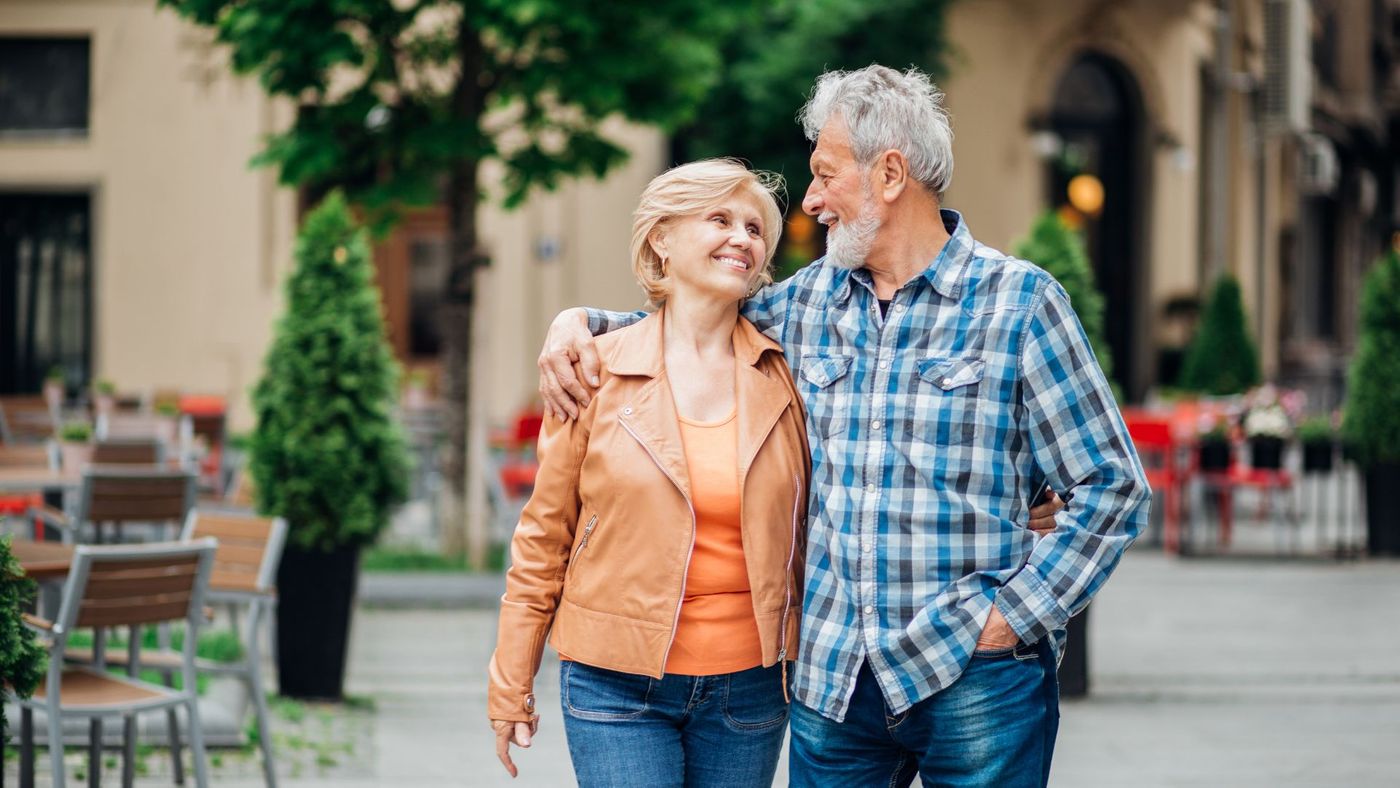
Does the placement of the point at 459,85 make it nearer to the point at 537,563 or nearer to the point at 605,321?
the point at 605,321

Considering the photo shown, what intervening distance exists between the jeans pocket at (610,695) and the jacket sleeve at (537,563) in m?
0.14

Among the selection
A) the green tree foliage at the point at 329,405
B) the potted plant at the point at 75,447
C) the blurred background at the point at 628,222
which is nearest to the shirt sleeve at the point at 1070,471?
the blurred background at the point at 628,222

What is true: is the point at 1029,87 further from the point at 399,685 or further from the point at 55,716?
the point at 55,716

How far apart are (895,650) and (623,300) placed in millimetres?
18411

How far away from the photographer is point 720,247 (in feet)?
10.6

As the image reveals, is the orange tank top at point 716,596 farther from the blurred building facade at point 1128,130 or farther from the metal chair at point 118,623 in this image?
the blurred building facade at point 1128,130

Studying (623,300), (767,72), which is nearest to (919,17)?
(767,72)

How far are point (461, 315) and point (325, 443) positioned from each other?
164 inches

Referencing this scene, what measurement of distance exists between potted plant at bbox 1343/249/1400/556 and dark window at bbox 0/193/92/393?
14.9m

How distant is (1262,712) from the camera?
26.1ft

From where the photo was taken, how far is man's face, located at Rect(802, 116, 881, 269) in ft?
10.0

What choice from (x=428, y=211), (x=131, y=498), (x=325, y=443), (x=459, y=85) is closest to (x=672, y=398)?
→ (x=325, y=443)

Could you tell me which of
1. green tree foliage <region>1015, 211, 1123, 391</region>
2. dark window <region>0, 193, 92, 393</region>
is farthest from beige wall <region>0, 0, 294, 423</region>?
green tree foliage <region>1015, 211, 1123, 391</region>

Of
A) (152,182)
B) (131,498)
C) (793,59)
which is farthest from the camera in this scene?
(152,182)
